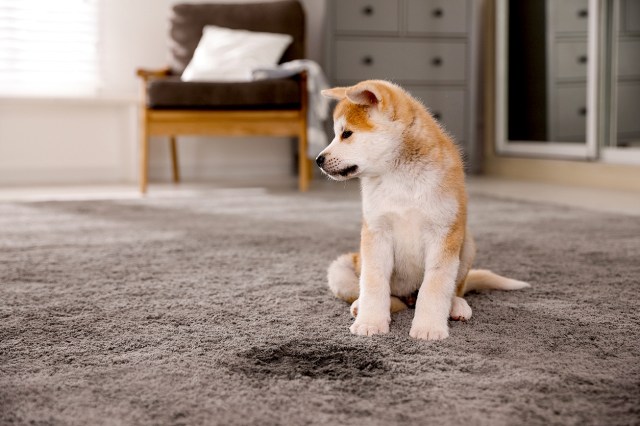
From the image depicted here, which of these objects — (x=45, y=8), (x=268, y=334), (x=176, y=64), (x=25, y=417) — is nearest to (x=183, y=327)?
(x=268, y=334)

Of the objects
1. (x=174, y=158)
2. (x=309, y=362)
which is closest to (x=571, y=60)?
(x=174, y=158)

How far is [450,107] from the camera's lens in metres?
4.50

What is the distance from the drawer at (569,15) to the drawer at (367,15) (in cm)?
93

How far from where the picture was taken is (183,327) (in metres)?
1.17

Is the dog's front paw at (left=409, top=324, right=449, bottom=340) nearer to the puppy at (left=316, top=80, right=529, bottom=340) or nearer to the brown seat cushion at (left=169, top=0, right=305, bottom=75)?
the puppy at (left=316, top=80, right=529, bottom=340)

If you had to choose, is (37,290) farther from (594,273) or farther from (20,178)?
(20,178)

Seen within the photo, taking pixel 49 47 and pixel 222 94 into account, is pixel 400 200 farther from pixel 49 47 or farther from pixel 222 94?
pixel 49 47

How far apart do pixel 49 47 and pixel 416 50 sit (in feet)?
7.31

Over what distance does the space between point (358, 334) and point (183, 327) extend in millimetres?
293

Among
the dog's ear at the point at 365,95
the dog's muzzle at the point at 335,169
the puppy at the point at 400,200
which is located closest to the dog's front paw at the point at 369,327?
the puppy at the point at 400,200

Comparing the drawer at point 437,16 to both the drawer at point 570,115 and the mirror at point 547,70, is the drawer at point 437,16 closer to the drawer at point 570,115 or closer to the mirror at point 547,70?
→ the mirror at point 547,70

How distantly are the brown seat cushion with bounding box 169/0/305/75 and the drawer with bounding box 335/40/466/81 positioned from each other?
0.95 ft

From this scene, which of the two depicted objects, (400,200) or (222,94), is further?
(222,94)

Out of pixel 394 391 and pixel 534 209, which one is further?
pixel 534 209
